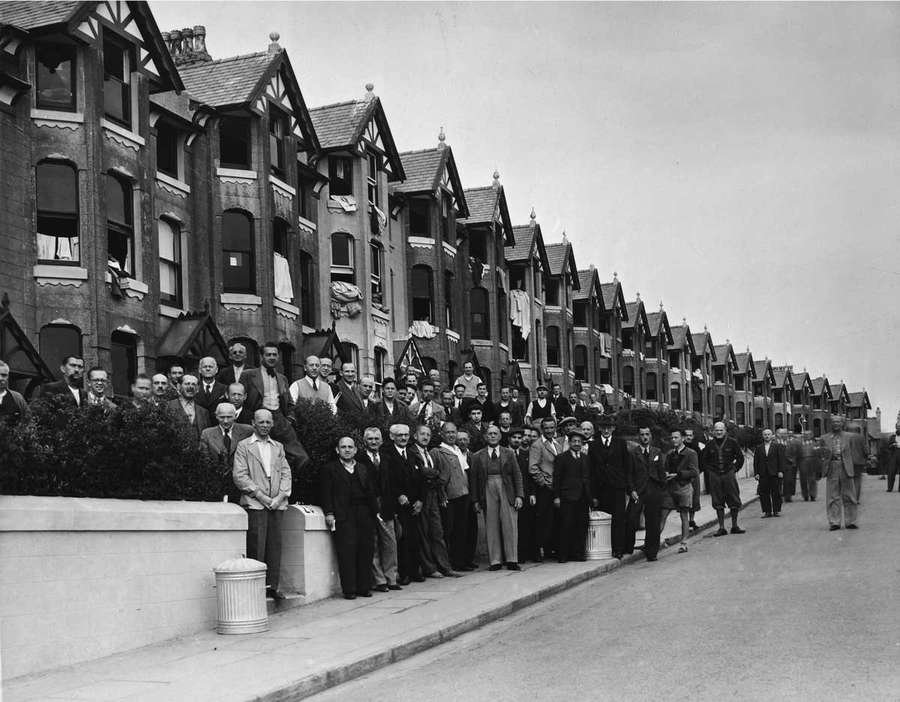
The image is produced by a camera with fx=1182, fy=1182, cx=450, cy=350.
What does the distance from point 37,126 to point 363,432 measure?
1137cm

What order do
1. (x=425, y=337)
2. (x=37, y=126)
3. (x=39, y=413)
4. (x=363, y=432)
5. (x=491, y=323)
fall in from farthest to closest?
(x=491, y=323)
(x=425, y=337)
(x=37, y=126)
(x=363, y=432)
(x=39, y=413)

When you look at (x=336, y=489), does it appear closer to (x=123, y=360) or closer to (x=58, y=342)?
(x=58, y=342)

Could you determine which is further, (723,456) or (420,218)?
(420,218)

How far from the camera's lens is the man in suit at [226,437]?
42.5 ft

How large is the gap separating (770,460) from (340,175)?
15.3 m

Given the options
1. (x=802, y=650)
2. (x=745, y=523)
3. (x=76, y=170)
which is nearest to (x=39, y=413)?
(x=802, y=650)

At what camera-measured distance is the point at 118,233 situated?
2434cm

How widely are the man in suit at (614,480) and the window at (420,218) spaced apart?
75.9 ft

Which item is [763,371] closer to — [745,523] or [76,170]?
[745,523]

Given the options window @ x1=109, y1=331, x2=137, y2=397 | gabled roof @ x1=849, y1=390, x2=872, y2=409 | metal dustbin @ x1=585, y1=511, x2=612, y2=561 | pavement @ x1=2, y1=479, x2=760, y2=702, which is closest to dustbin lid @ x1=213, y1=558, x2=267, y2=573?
pavement @ x1=2, y1=479, x2=760, y2=702

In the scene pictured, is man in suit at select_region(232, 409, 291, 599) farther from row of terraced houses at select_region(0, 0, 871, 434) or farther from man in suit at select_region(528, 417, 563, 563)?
row of terraced houses at select_region(0, 0, 871, 434)

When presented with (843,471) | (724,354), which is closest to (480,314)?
(843,471)

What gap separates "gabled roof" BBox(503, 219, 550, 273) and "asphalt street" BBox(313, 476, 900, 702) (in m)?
36.4

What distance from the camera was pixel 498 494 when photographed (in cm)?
1758
